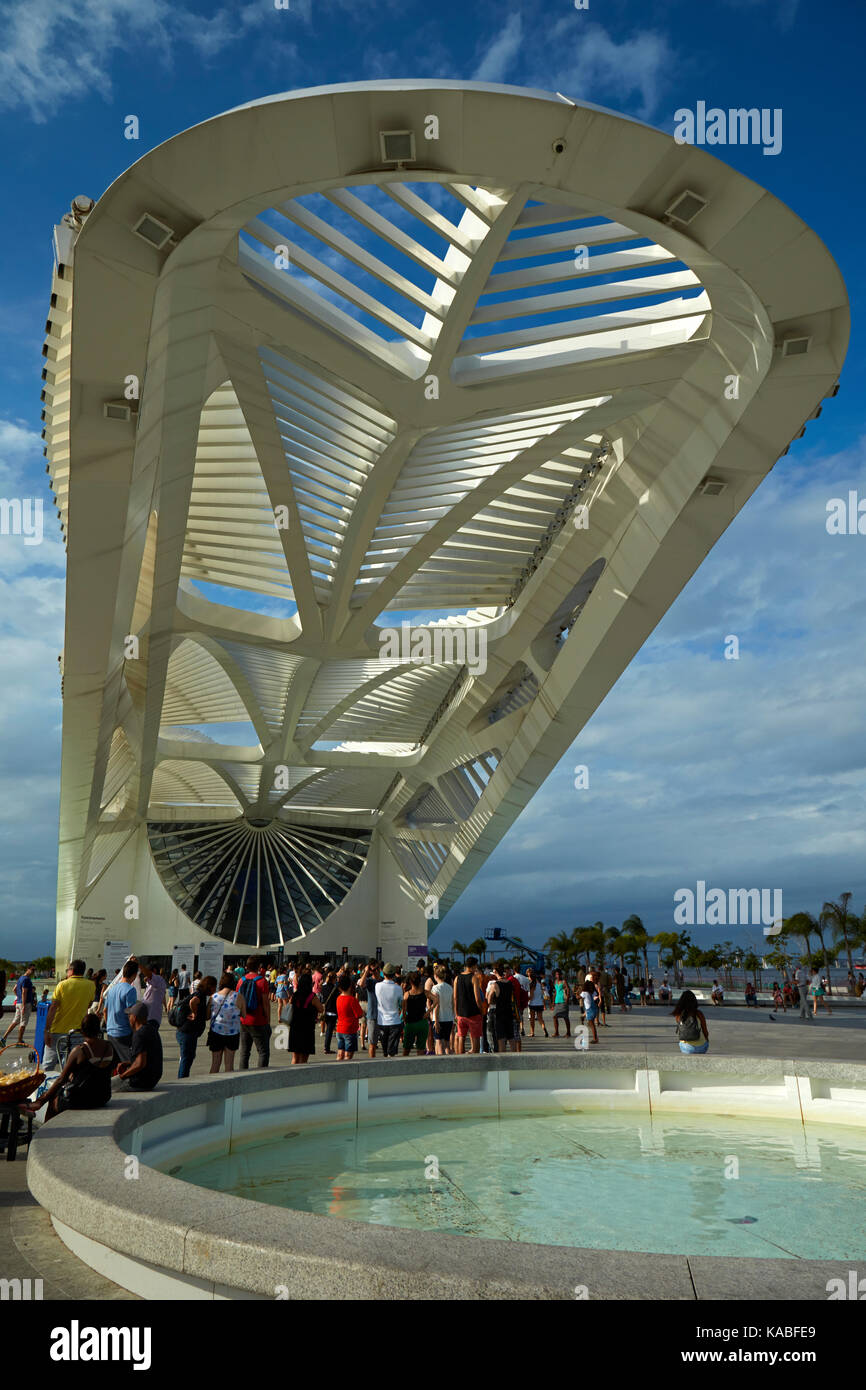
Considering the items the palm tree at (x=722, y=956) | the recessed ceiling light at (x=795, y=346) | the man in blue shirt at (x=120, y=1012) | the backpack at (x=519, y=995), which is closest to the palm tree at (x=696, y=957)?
the palm tree at (x=722, y=956)

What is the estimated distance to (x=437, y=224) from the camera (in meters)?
8.27

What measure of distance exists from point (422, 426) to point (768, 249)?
187 inches

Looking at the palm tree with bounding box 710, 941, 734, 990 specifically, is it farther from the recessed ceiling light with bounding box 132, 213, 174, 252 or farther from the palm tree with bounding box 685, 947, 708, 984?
the recessed ceiling light with bounding box 132, 213, 174, 252

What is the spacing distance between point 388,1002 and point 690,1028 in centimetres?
320

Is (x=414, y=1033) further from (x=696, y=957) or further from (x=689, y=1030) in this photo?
(x=696, y=957)

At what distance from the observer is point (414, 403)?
36.1ft

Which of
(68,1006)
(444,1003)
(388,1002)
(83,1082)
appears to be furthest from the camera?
(444,1003)

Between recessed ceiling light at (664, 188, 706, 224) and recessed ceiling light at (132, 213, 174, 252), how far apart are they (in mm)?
3845

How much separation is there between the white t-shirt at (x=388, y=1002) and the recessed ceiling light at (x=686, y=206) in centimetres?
786

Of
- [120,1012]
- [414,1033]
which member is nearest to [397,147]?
[120,1012]

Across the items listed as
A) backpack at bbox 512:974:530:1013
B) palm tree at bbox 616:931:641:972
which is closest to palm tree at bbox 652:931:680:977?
palm tree at bbox 616:931:641:972

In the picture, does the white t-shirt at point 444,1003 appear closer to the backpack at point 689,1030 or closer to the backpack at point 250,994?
the backpack at point 250,994

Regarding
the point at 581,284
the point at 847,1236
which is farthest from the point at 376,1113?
the point at 581,284
